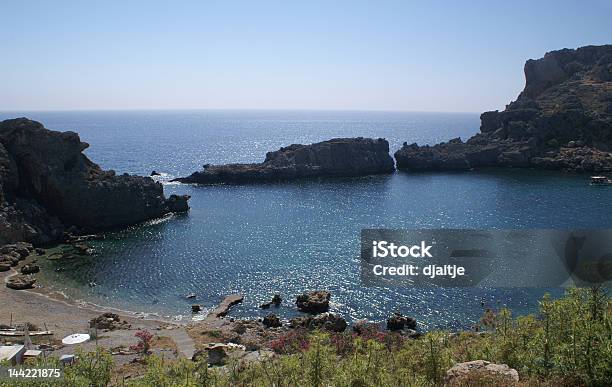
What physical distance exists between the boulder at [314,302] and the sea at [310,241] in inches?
37.0

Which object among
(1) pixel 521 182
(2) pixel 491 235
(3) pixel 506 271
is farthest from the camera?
(1) pixel 521 182

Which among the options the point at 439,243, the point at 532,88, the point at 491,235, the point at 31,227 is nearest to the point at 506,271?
the point at 439,243

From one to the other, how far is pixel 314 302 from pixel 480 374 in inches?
1270

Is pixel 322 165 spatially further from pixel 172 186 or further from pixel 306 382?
pixel 306 382

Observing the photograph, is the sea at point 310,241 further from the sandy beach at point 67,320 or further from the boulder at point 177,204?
the sandy beach at point 67,320

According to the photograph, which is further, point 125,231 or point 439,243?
point 125,231

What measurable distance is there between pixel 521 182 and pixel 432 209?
34.4 meters

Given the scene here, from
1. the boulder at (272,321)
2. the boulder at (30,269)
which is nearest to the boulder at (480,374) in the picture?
the boulder at (272,321)

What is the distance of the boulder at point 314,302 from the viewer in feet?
158

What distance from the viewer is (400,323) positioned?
43.7 metres

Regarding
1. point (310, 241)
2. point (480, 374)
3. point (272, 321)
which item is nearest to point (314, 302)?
point (272, 321)

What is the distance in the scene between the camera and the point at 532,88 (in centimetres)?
17112

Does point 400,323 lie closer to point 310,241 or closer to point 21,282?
point 310,241

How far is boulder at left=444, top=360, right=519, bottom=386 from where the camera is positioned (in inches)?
636
